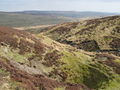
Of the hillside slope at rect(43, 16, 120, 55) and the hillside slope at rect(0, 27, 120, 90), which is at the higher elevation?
the hillside slope at rect(0, 27, 120, 90)

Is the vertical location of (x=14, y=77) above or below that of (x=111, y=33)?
above

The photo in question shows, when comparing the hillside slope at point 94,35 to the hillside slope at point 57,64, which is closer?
the hillside slope at point 57,64

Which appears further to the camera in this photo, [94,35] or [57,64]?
[94,35]

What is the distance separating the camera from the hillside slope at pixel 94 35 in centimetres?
8812

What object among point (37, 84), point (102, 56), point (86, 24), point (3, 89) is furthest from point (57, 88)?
point (86, 24)

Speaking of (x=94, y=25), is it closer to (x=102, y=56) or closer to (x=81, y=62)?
(x=102, y=56)

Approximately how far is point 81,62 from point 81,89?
15.4 m

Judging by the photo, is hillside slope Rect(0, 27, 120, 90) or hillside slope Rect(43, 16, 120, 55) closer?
hillside slope Rect(0, 27, 120, 90)

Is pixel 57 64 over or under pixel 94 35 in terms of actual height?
over

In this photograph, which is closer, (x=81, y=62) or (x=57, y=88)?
(x=57, y=88)

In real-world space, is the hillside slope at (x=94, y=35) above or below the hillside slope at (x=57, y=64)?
below

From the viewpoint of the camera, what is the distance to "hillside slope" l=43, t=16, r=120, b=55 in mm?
88125

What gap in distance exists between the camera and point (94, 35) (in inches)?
3883

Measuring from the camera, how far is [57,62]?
39250 millimetres
